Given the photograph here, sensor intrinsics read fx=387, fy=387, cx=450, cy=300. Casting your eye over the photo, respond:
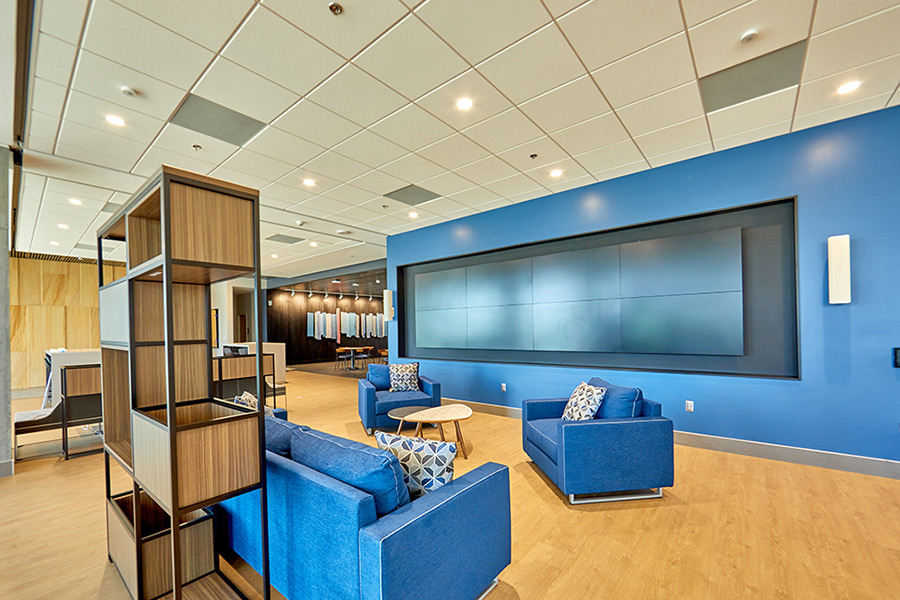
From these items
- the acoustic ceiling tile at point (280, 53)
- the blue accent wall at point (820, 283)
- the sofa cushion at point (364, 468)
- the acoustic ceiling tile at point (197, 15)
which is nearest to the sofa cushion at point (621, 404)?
the blue accent wall at point (820, 283)

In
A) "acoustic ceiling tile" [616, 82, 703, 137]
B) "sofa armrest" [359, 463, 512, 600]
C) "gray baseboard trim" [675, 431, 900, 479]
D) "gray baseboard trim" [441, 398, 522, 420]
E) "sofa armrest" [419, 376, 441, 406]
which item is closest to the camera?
"sofa armrest" [359, 463, 512, 600]

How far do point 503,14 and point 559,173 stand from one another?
2597mm

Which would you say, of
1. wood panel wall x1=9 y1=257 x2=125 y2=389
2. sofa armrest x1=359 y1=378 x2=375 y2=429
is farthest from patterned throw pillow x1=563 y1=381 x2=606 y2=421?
wood panel wall x1=9 y1=257 x2=125 y2=389

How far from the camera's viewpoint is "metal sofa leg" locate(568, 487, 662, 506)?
3.01m

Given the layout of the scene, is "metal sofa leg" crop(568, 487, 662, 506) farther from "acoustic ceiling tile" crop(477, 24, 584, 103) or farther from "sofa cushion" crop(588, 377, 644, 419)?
"acoustic ceiling tile" crop(477, 24, 584, 103)

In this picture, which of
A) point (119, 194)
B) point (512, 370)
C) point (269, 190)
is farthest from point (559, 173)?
point (119, 194)

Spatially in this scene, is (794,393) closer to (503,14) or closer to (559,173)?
(559,173)

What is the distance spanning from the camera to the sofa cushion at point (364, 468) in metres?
1.65

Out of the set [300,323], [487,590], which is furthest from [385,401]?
[300,323]

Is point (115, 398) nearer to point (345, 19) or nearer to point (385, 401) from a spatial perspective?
point (345, 19)

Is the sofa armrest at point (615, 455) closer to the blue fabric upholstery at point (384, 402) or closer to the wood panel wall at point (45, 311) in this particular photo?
the blue fabric upholstery at point (384, 402)

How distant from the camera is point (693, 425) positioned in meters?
4.31

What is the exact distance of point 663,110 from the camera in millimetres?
3312

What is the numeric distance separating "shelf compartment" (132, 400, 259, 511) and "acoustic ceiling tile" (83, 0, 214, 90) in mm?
2210
